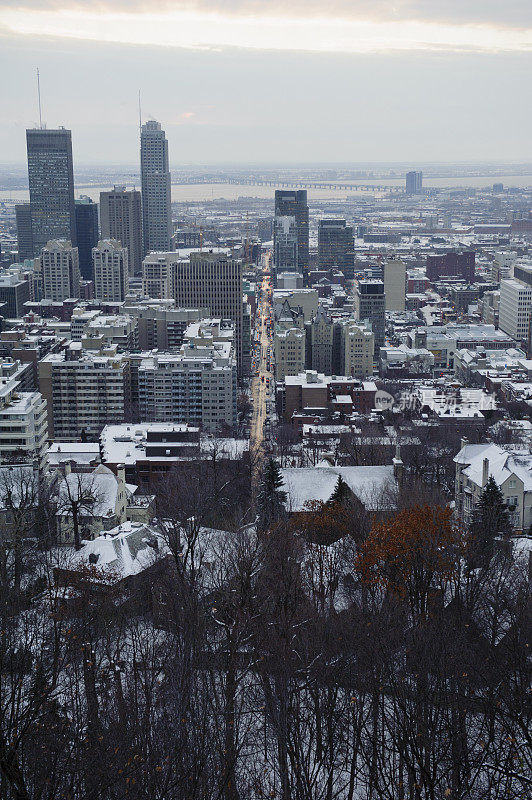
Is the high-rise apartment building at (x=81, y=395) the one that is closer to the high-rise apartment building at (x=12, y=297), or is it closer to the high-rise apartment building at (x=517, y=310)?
the high-rise apartment building at (x=12, y=297)

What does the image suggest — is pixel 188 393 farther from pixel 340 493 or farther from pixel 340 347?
pixel 340 493

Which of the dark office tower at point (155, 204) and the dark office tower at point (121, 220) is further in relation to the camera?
the dark office tower at point (155, 204)

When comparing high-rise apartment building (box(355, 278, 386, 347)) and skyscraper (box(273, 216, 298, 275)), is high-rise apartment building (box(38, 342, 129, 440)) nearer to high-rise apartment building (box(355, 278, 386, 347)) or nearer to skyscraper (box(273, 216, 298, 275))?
high-rise apartment building (box(355, 278, 386, 347))

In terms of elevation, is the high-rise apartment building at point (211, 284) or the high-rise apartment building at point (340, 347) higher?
the high-rise apartment building at point (211, 284)

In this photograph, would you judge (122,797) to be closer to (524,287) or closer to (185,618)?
(185,618)

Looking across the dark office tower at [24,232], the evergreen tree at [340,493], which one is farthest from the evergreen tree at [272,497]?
the dark office tower at [24,232]

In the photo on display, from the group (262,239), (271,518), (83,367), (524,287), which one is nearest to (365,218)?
(262,239)
